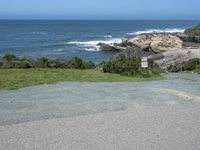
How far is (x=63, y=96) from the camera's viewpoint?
1155 cm

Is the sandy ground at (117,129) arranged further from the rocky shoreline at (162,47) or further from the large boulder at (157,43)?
the large boulder at (157,43)

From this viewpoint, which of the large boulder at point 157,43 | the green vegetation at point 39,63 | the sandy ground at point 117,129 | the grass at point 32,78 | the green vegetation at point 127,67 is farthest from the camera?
the large boulder at point 157,43

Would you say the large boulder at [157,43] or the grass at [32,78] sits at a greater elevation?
the grass at [32,78]

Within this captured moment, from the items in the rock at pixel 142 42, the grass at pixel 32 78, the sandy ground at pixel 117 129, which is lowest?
the rock at pixel 142 42

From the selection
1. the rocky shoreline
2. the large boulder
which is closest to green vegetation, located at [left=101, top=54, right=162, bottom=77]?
the rocky shoreline

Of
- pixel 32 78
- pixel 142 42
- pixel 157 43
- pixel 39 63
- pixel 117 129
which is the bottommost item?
pixel 142 42

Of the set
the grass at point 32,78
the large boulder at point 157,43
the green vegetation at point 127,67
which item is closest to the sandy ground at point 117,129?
the grass at point 32,78

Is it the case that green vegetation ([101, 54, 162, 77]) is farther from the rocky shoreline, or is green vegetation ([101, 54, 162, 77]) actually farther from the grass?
the rocky shoreline

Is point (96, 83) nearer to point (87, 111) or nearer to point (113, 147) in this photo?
point (87, 111)

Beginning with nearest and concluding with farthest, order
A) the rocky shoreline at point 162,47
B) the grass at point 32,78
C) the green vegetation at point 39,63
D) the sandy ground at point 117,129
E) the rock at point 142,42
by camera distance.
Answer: the sandy ground at point 117,129 < the grass at point 32,78 < the green vegetation at point 39,63 < the rocky shoreline at point 162,47 < the rock at point 142,42

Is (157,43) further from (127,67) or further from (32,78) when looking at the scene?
(32,78)

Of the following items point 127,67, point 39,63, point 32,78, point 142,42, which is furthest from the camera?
point 142,42

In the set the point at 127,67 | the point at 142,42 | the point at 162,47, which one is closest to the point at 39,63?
the point at 127,67

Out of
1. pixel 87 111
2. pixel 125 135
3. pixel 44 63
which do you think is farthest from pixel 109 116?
pixel 44 63
